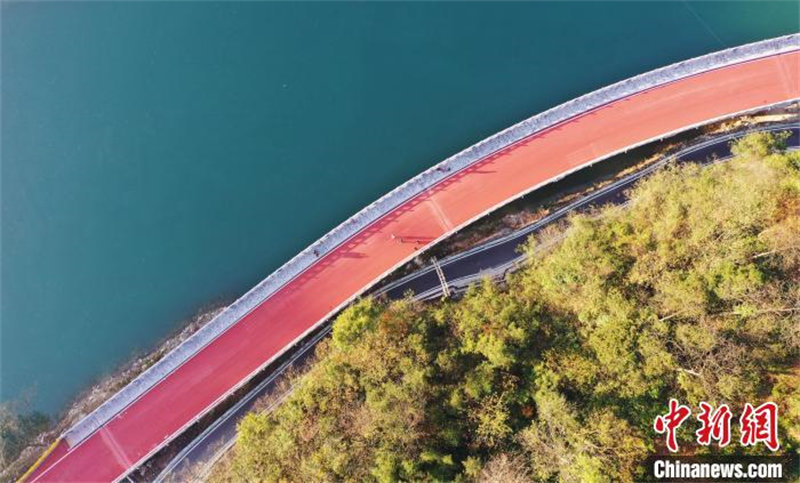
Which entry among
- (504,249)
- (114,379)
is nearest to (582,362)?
(504,249)

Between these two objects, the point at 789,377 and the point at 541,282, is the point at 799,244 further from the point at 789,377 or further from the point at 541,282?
the point at 541,282

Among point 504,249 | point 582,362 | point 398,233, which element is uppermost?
point 398,233

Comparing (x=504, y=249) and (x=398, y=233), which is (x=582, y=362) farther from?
(x=398, y=233)

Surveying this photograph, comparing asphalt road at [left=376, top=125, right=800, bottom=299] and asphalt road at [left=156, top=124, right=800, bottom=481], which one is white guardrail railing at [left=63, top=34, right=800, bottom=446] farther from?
asphalt road at [left=376, top=125, right=800, bottom=299]

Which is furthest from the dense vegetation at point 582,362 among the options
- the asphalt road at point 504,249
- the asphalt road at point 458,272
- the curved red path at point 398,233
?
the curved red path at point 398,233

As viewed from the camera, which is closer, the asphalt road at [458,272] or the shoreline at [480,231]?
the asphalt road at [458,272]

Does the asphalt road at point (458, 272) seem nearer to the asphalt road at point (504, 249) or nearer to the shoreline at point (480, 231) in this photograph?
the asphalt road at point (504, 249)
